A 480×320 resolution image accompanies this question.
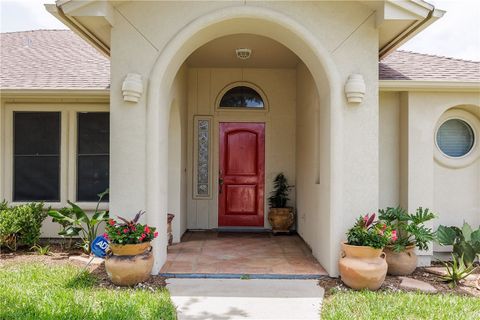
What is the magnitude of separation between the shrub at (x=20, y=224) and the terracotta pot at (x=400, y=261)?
575cm

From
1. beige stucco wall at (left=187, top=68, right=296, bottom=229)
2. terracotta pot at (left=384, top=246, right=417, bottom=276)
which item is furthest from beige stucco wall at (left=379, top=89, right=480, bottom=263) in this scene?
beige stucco wall at (left=187, top=68, right=296, bottom=229)

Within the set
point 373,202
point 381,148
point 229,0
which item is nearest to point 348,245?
point 373,202

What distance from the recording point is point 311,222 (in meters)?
6.37

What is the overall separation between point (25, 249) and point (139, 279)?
10.5 feet

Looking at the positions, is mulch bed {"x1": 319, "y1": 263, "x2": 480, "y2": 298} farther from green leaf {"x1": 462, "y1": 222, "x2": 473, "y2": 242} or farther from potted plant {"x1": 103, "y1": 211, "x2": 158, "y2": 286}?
potted plant {"x1": 103, "y1": 211, "x2": 158, "y2": 286}

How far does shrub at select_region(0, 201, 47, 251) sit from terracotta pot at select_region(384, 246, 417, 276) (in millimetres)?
5749

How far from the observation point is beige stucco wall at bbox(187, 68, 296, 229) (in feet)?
27.2

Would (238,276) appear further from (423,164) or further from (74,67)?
(74,67)

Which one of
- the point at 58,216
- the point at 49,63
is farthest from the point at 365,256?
the point at 49,63

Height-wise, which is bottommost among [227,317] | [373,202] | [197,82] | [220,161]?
[227,317]

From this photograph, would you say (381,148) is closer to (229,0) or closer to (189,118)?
(229,0)

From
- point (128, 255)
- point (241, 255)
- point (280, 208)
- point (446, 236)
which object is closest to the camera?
point (128, 255)

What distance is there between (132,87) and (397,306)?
4.11 m

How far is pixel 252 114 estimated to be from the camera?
8.36 m
